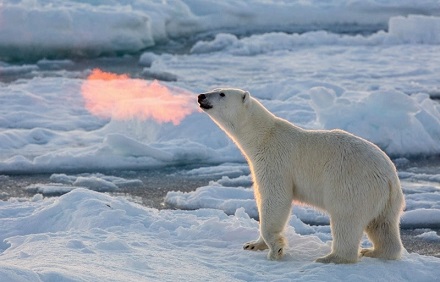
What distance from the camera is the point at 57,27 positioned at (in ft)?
53.9

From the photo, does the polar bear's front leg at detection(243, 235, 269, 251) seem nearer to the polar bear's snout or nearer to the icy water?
the polar bear's snout

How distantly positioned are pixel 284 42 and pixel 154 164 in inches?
427

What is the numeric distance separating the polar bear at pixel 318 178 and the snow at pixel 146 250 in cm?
12

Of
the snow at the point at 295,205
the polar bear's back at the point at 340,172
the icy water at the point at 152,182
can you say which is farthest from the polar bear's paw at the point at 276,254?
the icy water at the point at 152,182

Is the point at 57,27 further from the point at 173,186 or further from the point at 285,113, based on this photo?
the point at 173,186

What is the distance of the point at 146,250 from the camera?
450 centimetres

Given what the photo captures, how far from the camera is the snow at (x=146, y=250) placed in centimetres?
398

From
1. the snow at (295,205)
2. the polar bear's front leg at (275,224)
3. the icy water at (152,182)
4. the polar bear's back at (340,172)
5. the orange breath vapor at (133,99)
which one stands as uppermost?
the polar bear's back at (340,172)

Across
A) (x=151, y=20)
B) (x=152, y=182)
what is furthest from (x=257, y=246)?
(x=151, y=20)

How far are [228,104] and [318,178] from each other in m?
0.72

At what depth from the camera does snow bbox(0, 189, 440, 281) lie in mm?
3977

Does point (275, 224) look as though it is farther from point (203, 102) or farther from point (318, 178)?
point (203, 102)

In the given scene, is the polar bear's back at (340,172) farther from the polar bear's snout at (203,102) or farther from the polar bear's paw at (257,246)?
the polar bear's snout at (203,102)

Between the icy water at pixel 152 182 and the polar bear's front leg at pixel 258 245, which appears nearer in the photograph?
the polar bear's front leg at pixel 258 245
